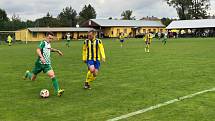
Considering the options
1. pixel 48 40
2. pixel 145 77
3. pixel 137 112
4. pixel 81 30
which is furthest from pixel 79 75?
pixel 81 30

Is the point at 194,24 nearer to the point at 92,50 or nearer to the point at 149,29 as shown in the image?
the point at 149,29

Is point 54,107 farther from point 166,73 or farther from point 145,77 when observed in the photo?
point 166,73

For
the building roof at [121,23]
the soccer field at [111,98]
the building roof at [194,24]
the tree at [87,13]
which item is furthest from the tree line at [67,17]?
the soccer field at [111,98]

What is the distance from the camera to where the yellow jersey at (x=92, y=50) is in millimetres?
11320

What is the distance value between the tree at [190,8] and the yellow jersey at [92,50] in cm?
9910

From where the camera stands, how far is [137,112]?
26.5 ft

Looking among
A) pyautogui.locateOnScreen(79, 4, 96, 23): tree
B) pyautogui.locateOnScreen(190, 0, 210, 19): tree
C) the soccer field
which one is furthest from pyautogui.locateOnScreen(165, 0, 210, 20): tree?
the soccer field

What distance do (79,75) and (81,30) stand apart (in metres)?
76.6

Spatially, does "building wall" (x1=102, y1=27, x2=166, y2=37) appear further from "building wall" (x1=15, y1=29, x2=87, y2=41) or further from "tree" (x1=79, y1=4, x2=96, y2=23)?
"tree" (x1=79, y1=4, x2=96, y2=23)

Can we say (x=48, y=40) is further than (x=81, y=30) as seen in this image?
No

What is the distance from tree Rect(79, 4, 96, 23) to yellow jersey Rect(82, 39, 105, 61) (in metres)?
134

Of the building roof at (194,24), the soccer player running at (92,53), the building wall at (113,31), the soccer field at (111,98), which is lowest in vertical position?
the soccer field at (111,98)

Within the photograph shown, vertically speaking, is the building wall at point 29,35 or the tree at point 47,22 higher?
the tree at point 47,22

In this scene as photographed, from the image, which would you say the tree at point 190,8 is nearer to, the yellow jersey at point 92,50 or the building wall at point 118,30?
the building wall at point 118,30
